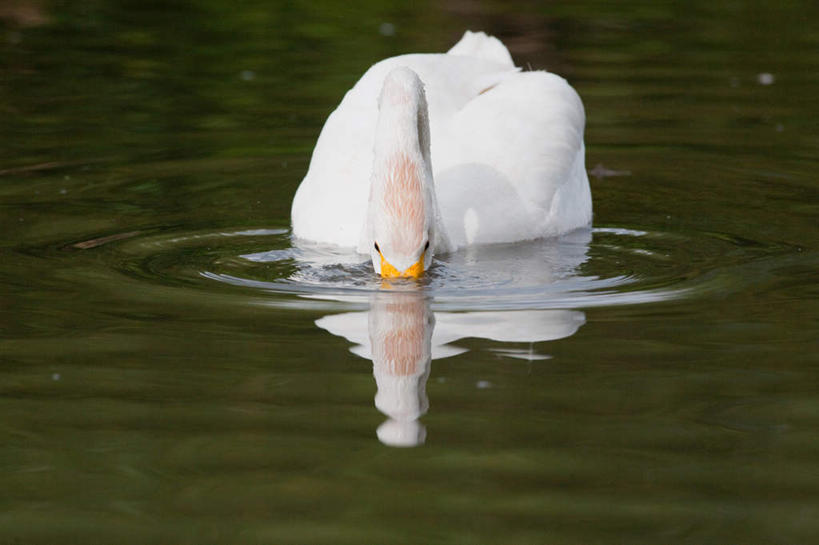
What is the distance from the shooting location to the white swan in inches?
313

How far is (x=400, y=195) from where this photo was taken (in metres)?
7.42

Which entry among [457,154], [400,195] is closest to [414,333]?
[400,195]

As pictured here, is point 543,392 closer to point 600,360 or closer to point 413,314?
point 600,360

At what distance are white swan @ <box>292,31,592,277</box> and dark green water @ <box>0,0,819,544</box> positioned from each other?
9.1 inches

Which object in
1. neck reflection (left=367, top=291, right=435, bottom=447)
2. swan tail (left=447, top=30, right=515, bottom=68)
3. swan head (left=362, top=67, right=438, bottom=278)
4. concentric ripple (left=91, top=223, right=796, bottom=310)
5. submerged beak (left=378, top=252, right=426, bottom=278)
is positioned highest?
swan tail (left=447, top=30, right=515, bottom=68)

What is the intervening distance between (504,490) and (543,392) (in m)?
0.94

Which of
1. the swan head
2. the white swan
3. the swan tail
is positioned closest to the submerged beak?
the swan head

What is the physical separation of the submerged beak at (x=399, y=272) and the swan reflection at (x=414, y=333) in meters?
0.16

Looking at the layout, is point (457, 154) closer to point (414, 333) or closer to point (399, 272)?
point (399, 272)

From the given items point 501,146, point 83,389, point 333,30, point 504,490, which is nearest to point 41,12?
point 333,30

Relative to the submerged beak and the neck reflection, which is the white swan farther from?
the neck reflection

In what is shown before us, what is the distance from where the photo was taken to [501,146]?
29.4 feet

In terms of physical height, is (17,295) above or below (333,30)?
below

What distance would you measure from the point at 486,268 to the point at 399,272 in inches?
27.0
